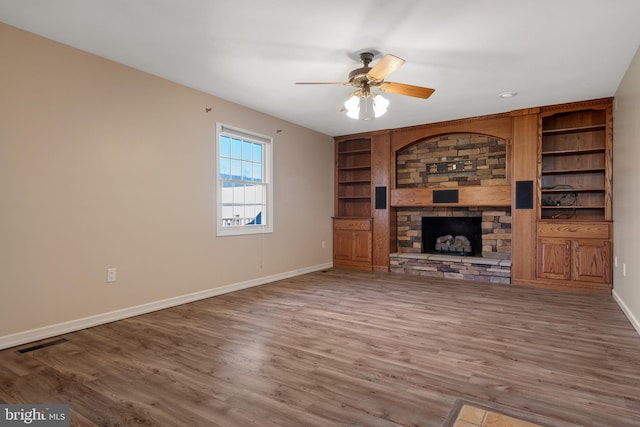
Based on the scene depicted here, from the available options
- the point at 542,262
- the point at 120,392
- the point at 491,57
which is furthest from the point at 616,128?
the point at 120,392

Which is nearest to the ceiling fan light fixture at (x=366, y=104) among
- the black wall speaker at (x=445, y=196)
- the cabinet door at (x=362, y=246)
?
the black wall speaker at (x=445, y=196)

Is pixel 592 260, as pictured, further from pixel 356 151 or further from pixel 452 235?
pixel 356 151

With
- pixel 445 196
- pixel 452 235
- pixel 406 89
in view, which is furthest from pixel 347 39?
pixel 452 235

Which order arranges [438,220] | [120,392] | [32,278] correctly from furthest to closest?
[438,220] < [32,278] < [120,392]

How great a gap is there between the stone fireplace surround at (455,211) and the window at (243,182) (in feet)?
7.86

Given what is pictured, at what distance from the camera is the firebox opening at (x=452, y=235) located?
Result: 5852mm

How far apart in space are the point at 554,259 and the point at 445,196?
1.70 m

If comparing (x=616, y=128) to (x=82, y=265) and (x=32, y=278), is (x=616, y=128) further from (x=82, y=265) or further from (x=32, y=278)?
(x=32, y=278)

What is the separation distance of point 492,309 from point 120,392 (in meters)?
3.41

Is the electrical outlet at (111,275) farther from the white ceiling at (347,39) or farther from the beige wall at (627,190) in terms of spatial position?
the beige wall at (627,190)

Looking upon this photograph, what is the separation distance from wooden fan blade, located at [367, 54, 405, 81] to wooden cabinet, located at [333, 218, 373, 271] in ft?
11.4

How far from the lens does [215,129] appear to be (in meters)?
4.49

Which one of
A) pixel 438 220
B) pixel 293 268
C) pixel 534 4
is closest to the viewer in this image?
pixel 534 4

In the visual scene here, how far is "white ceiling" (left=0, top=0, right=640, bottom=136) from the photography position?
2.57m
